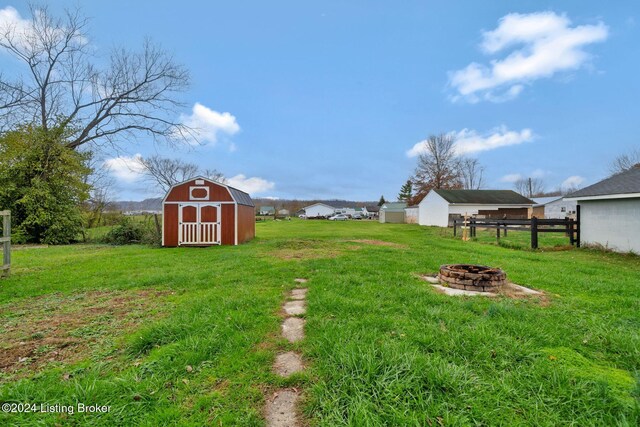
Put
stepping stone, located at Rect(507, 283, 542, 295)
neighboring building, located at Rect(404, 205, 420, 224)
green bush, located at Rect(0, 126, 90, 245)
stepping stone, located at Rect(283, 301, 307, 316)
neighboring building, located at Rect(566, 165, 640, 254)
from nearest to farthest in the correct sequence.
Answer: stepping stone, located at Rect(283, 301, 307, 316), stepping stone, located at Rect(507, 283, 542, 295), neighboring building, located at Rect(566, 165, 640, 254), green bush, located at Rect(0, 126, 90, 245), neighboring building, located at Rect(404, 205, 420, 224)

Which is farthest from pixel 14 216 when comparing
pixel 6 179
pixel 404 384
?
pixel 404 384

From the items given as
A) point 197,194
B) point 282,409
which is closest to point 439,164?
point 197,194

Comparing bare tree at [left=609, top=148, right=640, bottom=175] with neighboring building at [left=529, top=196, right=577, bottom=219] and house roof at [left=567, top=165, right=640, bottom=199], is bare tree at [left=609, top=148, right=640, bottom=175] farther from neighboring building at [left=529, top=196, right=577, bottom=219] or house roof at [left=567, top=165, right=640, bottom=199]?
house roof at [left=567, top=165, right=640, bottom=199]

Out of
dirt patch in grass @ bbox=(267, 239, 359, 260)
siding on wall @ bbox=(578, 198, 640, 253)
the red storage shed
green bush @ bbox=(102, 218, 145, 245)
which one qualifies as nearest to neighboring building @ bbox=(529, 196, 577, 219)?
siding on wall @ bbox=(578, 198, 640, 253)

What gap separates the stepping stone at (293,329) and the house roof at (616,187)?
1170 cm

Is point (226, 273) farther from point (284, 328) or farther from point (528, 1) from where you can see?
point (528, 1)

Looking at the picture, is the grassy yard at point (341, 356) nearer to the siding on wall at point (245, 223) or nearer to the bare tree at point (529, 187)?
the siding on wall at point (245, 223)

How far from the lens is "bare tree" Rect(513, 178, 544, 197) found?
189 ft

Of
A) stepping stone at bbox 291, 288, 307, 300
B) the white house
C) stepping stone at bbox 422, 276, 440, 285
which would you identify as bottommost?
stepping stone at bbox 291, 288, 307, 300

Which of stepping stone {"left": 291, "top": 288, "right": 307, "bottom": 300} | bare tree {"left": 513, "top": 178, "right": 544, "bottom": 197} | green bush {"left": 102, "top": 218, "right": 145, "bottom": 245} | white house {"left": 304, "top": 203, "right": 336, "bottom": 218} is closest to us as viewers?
stepping stone {"left": 291, "top": 288, "right": 307, "bottom": 300}

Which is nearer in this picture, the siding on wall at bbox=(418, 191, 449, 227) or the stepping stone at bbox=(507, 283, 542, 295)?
the stepping stone at bbox=(507, 283, 542, 295)

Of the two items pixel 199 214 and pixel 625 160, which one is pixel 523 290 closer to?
pixel 199 214

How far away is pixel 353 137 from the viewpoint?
23.5 meters

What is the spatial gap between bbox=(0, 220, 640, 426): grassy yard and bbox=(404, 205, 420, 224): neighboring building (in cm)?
3406
